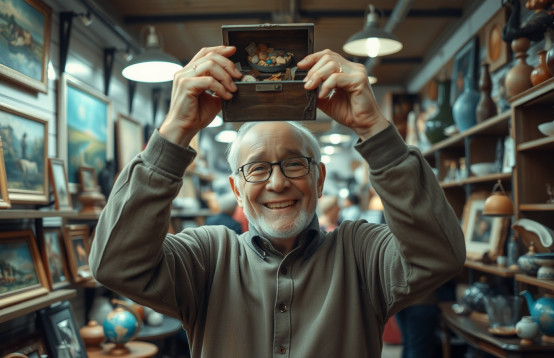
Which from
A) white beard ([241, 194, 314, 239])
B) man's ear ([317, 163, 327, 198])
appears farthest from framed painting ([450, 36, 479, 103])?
white beard ([241, 194, 314, 239])

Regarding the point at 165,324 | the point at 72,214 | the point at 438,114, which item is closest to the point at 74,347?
the point at 72,214

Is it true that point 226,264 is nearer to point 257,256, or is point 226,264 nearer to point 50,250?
point 257,256

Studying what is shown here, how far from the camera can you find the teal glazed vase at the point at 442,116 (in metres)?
4.60

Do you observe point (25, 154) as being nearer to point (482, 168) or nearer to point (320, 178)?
point (320, 178)

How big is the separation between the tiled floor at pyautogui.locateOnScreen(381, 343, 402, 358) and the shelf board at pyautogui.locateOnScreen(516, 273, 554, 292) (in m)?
2.84

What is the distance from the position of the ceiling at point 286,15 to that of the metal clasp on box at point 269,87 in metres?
3.12

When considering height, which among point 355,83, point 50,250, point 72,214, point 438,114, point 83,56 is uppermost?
point 83,56

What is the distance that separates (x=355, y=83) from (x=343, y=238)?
1.65ft

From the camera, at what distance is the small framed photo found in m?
3.82

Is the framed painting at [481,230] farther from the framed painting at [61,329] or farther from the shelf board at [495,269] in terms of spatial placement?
the framed painting at [61,329]

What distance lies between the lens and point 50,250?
314 cm

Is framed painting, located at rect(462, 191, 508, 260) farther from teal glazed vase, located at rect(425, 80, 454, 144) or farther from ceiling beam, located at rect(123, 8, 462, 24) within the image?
ceiling beam, located at rect(123, 8, 462, 24)

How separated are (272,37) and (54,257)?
2.36 metres

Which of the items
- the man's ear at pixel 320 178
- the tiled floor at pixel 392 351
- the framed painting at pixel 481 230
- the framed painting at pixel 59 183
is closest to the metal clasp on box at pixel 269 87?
the man's ear at pixel 320 178
